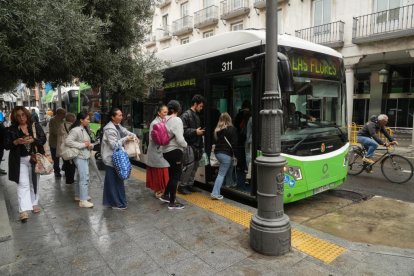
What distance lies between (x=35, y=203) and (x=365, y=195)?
19.7ft

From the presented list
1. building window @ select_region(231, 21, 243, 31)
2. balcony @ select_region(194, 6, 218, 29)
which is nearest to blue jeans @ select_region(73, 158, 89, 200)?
building window @ select_region(231, 21, 243, 31)

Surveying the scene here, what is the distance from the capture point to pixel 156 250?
12.0ft

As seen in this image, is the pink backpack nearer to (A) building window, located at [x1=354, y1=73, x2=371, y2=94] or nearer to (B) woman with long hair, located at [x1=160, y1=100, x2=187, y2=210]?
(B) woman with long hair, located at [x1=160, y1=100, x2=187, y2=210]

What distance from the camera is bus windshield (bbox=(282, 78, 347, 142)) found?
4684 millimetres

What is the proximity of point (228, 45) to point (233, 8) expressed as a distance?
679 inches

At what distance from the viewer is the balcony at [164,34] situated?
27172mm

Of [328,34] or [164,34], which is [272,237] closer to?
[328,34]

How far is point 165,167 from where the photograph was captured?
17.8 ft

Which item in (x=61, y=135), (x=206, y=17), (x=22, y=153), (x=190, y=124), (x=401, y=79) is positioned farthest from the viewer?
(x=206, y=17)

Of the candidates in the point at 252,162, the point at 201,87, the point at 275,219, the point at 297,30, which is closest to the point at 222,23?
the point at 297,30

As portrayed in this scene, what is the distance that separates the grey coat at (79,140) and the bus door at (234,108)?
213 cm

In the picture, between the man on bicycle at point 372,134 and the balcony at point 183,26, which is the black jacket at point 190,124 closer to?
the man on bicycle at point 372,134

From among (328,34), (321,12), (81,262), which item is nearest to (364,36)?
(328,34)

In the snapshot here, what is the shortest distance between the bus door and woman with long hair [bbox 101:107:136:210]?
1531mm
